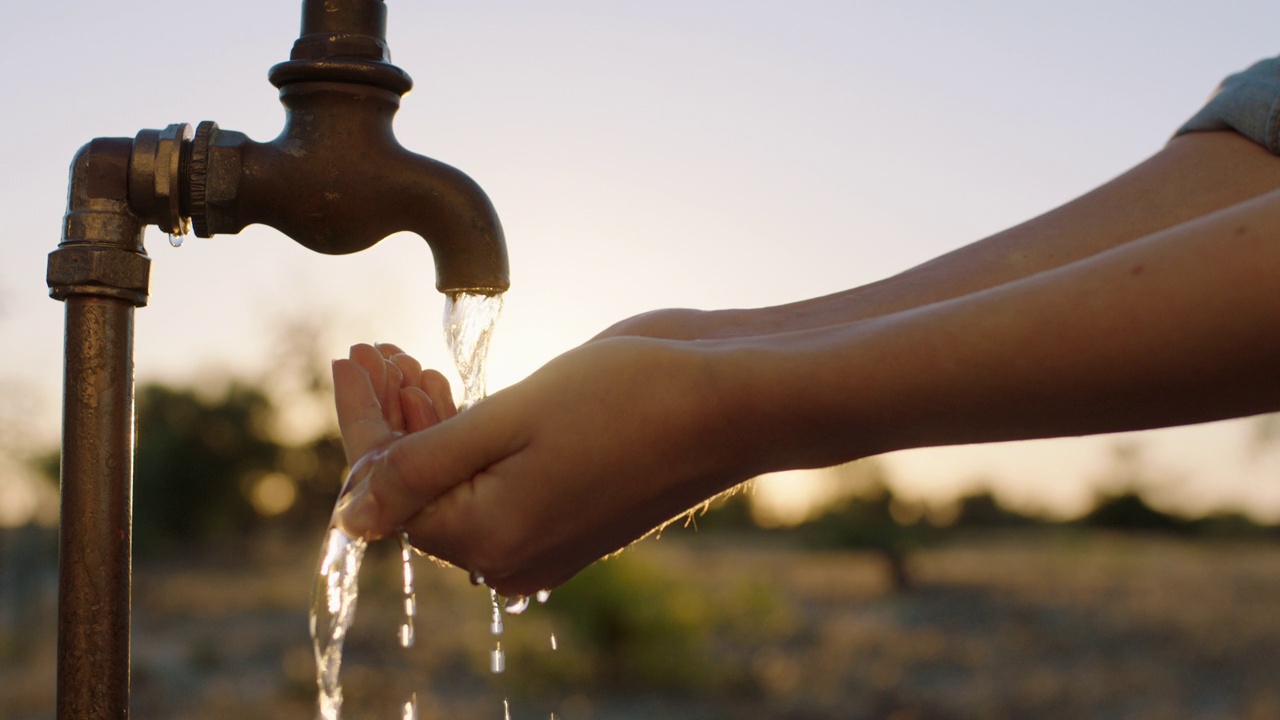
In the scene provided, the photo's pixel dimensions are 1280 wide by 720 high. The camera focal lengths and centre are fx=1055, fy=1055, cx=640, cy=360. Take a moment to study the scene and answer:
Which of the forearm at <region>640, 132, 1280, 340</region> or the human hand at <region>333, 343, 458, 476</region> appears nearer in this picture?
the human hand at <region>333, 343, 458, 476</region>

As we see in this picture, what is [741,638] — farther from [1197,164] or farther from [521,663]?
[1197,164]

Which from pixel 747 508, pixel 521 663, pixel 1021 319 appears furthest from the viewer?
pixel 747 508

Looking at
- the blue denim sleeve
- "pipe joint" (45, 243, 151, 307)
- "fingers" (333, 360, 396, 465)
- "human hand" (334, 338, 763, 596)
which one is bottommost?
"human hand" (334, 338, 763, 596)

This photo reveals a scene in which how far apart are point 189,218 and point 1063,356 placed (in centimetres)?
84

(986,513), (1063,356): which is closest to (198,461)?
(986,513)

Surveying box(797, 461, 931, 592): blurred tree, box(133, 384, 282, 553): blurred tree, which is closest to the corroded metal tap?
box(797, 461, 931, 592): blurred tree

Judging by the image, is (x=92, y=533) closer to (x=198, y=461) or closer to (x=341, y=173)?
(x=341, y=173)

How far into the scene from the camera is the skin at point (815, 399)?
707 millimetres

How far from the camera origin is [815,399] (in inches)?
31.0

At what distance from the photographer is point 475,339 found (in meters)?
1.16

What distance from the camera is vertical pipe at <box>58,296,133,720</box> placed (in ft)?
3.28

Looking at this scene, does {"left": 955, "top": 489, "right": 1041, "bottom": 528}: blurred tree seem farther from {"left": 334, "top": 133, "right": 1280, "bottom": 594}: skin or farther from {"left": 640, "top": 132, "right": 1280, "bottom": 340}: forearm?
{"left": 334, "top": 133, "right": 1280, "bottom": 594}: skin

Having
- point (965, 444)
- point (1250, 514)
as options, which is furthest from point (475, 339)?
point (1250, 514)

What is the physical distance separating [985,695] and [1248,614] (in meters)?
3.43
